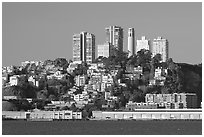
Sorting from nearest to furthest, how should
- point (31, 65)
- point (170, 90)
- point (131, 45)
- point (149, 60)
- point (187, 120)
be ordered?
point (187, 120), point (170, 90), point (149, 60), point (31, 65), point (131, 45)

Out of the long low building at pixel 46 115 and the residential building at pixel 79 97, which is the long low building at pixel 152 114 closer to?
the long low building at pixel 46 115

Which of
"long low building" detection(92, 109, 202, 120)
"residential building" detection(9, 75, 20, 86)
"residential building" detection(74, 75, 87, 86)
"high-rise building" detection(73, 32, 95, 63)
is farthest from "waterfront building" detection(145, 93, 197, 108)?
"high-rise building" detection(73, 32, 95, 63)

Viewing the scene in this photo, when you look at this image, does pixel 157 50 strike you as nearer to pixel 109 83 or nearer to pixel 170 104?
pixel 109 83

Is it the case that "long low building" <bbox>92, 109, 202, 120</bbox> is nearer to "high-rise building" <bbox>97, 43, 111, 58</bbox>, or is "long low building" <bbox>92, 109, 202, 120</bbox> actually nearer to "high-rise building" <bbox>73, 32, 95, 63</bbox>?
"high-rise building" <bbox>97, 43, 111, 58</bbox>

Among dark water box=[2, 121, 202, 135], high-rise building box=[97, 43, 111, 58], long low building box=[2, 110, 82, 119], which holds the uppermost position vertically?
high-rise building box=[97, 43, 111, 58]

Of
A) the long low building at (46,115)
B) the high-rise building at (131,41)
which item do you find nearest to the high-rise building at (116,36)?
the high-rise building at (131,41)

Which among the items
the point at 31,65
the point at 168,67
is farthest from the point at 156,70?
the point at 31,65
